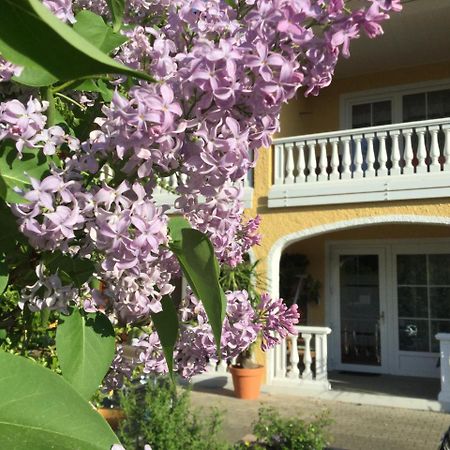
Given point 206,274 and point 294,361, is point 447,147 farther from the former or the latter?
point 206,274

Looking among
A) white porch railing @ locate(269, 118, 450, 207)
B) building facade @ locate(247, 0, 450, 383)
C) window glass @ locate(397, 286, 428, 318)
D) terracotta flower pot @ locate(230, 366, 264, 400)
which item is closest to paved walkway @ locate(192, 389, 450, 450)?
terracotta flower pot @ locate(230, 366, 264, 400)

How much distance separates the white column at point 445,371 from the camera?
29.4 feet

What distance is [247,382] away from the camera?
32.0 feet

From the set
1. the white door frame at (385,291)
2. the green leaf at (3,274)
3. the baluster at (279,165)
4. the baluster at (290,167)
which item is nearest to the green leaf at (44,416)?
the green leaf at (3,274)

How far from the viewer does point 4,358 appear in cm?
69

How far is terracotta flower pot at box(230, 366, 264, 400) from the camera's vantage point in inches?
384

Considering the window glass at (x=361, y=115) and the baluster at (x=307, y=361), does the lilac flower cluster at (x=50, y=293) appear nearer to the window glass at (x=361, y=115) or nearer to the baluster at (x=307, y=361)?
the baluster at (x=307, y=361)

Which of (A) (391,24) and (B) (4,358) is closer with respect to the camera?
(B) (4,358)

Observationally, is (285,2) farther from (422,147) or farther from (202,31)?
(422,147)

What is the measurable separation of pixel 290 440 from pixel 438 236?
7.74 metres

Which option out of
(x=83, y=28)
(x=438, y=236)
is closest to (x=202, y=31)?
(x=83, y=28)

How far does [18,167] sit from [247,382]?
9.39 metres

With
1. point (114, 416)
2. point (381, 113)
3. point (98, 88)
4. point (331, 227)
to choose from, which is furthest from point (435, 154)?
point (98, 88)

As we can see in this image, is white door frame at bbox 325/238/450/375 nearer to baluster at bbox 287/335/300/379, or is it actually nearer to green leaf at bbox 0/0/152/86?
baluster at bbox 287/335/300/379
